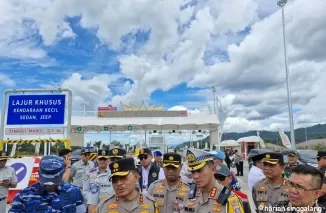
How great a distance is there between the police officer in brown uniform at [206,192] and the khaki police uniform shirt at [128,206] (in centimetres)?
33

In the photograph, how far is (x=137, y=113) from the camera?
30.5 m

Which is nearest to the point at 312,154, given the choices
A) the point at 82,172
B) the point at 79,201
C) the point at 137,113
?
the point at 82,172

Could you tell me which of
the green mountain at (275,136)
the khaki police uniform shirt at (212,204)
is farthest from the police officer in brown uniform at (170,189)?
the green mountain at (275,136)

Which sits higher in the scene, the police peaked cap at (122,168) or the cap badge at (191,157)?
the cap badge at (191,157)

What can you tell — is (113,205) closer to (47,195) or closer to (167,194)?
(47,195)

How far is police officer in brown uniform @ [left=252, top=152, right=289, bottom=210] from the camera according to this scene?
3588mm

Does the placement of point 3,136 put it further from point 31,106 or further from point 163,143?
point 163,143

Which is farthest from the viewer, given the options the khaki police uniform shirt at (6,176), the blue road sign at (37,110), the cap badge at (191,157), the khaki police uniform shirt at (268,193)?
the blue road sign at (37,110)

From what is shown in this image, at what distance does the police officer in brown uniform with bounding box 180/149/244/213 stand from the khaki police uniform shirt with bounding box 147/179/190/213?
113 centimetres

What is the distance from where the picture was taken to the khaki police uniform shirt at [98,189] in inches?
160

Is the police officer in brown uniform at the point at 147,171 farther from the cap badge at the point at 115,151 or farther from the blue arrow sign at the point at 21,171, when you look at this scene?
the blue arrow sign at the point at 21,171

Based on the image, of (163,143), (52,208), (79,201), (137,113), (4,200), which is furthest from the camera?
(137,113)

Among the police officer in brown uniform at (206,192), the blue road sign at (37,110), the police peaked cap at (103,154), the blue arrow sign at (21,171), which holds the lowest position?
the blue arrow sign at (21,171)

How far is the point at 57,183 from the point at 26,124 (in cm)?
698
